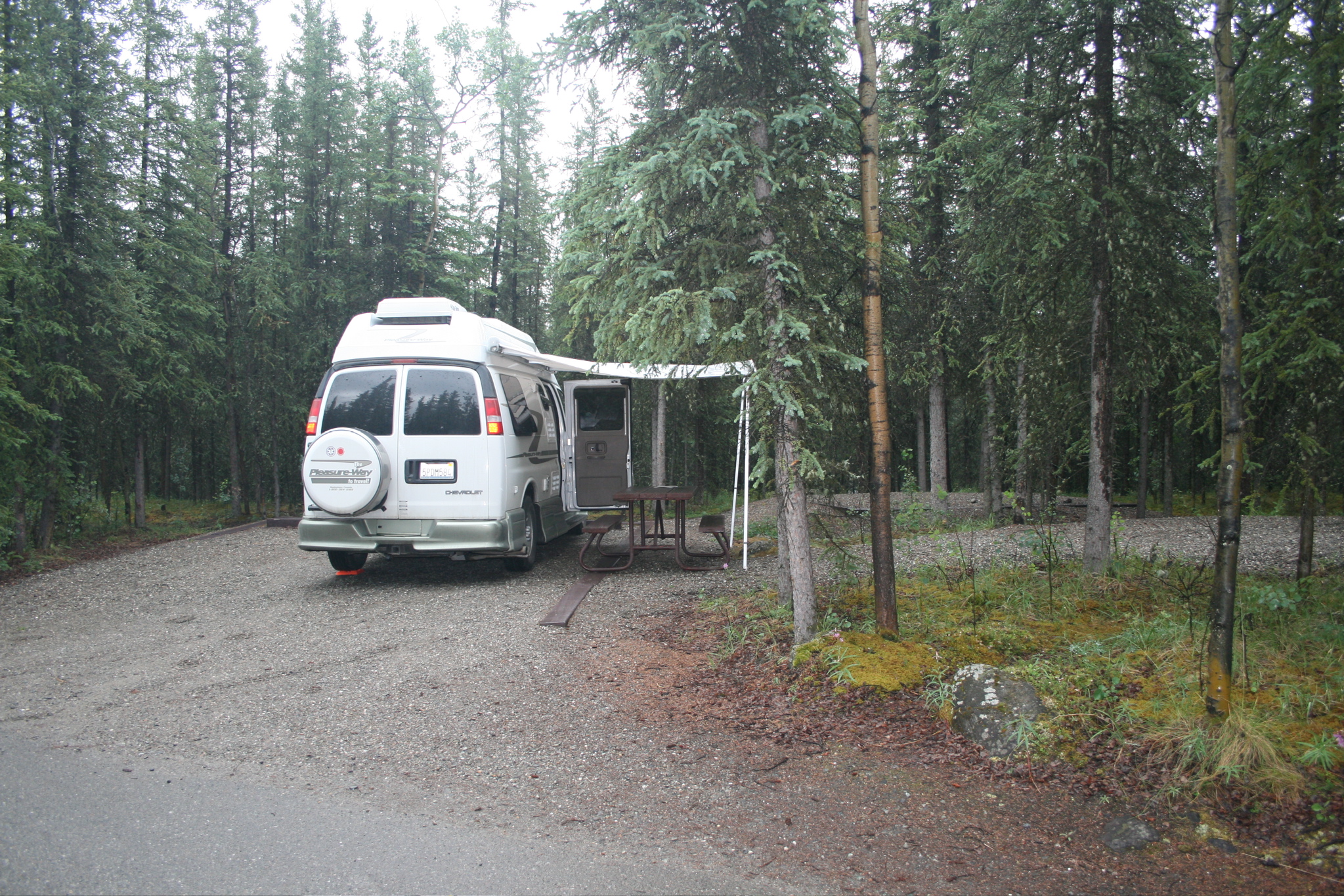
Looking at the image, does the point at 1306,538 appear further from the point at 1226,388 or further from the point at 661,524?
the point at 661,524

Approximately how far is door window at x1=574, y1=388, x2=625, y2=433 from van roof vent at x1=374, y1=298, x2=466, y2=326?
337 cm

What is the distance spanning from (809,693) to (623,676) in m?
1.29

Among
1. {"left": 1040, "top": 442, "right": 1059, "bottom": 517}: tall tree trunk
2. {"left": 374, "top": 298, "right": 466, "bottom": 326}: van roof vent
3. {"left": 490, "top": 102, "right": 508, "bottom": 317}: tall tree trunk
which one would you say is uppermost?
{"left": 490, "top": 102, "right": 508, "bottom": 317}: tall tree trunk

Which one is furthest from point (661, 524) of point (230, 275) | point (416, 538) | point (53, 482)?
point (230, 275)

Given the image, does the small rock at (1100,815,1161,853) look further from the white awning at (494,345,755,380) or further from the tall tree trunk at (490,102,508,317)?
the tall tree trunk at (490,102,508,317)

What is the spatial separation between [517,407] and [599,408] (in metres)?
2.82

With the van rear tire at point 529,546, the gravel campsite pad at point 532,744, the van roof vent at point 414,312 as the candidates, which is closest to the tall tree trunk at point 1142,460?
the gravel campsite pad at point 532,744

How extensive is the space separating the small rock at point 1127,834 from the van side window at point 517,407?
21.4ft

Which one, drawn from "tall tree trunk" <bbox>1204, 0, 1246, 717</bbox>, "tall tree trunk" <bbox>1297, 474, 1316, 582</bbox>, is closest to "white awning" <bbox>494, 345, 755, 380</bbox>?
"tall tree trunk" <bbox>1204, 0, 1246, 717</bbox>

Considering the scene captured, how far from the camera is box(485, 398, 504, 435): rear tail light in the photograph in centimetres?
773

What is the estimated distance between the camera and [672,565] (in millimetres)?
9109

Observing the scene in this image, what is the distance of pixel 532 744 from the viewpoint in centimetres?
402

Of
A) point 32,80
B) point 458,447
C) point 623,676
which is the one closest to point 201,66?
point 32,80

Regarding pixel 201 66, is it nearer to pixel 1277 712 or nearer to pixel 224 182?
pixel 224 182
